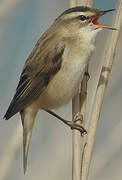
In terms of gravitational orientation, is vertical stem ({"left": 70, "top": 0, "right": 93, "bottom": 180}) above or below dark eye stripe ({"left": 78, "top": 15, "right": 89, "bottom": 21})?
below

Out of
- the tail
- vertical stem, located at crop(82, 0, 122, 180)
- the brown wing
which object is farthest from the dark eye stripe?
the tail

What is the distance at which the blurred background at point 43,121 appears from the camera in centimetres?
296

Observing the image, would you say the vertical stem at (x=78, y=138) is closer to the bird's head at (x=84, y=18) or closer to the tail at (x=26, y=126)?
the bird's head at (x=84, y=18)

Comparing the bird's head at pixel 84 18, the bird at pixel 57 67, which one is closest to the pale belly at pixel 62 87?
the bird at pixel 57 67

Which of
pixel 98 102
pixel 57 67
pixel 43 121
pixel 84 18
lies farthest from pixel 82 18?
pixel 43 121

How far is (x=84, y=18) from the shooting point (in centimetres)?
260

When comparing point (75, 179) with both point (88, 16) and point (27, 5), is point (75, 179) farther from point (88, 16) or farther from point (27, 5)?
point (27, 5)

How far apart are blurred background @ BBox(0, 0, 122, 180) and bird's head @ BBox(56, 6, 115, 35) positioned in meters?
0.31

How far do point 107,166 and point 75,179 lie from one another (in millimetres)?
984

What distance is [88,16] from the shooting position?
256 cm

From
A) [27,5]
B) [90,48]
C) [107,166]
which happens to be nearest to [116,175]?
[107,166]

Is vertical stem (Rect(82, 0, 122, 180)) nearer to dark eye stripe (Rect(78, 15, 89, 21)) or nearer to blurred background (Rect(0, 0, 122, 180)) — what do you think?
dark eye stripe (Rect(78, 15, 89, 21))

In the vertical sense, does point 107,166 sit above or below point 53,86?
below

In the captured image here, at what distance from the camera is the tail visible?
2574 millimetres
